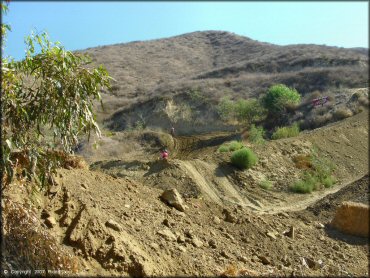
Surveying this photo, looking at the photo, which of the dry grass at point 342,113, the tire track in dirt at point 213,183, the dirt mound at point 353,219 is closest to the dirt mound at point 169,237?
the dirt mound at point 353,219

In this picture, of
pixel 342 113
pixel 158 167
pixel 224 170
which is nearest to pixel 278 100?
pixel 342 113

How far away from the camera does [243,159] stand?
48.8 feet

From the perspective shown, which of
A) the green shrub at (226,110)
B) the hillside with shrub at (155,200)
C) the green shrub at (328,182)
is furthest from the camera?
the green shrub at (226,110)

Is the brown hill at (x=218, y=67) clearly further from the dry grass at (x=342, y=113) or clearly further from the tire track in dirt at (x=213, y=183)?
the tire track in dirt at (x=213, y=183)

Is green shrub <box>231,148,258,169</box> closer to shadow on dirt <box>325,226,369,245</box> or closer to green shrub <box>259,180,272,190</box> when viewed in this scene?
green shrub <box>259,180,272,190</box>

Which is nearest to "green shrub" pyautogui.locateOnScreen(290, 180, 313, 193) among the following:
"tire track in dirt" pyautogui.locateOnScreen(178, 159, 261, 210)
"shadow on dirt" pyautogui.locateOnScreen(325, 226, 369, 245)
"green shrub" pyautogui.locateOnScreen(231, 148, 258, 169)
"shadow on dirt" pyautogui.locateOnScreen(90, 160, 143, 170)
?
"green shrub" pyautogui.locateOnScreen(231, 148, 258, 169)

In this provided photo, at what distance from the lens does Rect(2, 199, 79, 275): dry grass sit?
565cm

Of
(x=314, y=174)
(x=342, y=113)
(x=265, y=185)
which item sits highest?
(x=342, y=113)

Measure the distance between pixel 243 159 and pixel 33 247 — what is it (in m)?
9.83

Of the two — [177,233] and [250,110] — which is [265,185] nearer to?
[177,233]

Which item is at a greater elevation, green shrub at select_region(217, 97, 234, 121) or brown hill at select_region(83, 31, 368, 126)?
brown hill at select_region(83, 31, 368, 126)

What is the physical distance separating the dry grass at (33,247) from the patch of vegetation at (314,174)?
31.2 feet

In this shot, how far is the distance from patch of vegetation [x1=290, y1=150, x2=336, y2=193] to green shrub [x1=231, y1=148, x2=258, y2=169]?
147 cm

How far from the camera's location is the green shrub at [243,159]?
14859 mm
